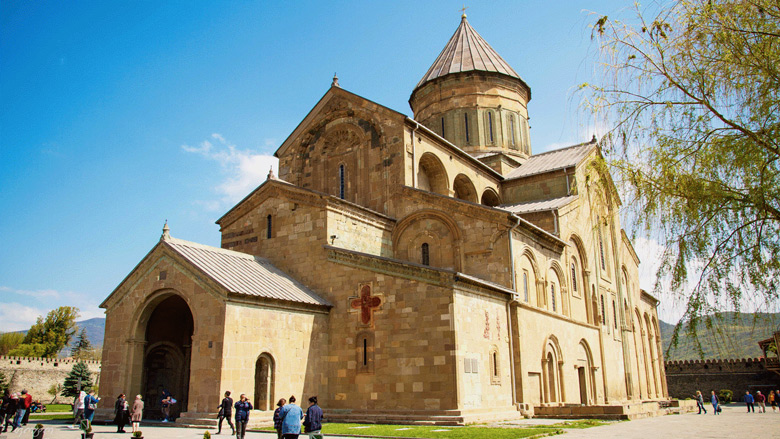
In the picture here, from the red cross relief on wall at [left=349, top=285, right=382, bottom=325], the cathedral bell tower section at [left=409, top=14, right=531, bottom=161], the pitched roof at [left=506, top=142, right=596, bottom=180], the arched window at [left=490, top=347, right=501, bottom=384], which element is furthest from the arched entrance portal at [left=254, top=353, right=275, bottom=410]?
the cathedral bell tower section at [left=409, top=14, right=531, bottom=161]

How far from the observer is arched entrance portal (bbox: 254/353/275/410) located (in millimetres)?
16047

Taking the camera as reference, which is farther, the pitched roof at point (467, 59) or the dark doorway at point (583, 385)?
the pitched roof at point (467, 59)

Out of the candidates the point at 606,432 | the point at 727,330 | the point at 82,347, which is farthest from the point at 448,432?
the point at 82,347

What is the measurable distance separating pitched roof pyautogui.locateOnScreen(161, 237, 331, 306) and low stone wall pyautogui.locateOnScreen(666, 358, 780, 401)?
31.8 meters

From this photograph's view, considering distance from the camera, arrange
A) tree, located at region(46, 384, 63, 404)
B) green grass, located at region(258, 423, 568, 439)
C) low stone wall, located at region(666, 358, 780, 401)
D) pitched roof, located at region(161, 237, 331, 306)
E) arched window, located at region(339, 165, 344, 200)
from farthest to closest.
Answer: tree, located at region(46, 384, 63, 404), low stone wall, located at region(666, 358, 780, 401), arched window, located at region(339, 165, 344, 200), pitched roof, located at region(161, 237, 331, 306), green grass, located at region(258, 423, 568, 439)

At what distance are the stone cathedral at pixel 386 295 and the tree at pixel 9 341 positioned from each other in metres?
55.9

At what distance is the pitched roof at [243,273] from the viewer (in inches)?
644

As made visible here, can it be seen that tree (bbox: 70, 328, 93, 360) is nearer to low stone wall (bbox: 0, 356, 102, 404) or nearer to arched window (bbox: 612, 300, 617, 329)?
low stone wall (bbox: 0, 356, 102, 404)

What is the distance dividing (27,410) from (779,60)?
765 inches

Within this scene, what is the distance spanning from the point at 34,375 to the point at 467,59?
36.2 metres

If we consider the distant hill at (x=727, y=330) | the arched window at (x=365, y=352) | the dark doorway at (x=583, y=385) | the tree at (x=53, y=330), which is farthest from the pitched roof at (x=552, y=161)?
the tree at (x=53, y=330)

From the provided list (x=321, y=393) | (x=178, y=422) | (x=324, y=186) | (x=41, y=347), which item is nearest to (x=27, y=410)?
(x=178, y=422)

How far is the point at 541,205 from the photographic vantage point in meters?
24.6

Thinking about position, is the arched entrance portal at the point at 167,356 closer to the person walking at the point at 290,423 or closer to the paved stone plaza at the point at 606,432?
the paved stone plaza at the point at 606,432
